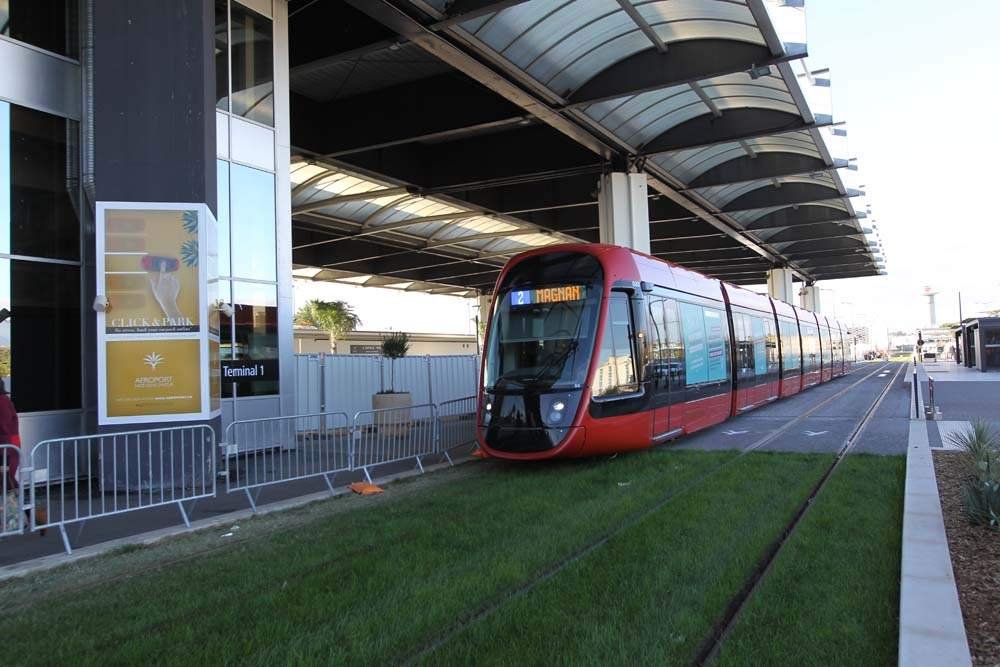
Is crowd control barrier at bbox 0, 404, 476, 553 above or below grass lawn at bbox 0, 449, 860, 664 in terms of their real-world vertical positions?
above

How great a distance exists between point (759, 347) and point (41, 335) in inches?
598

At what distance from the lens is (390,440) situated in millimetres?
11805

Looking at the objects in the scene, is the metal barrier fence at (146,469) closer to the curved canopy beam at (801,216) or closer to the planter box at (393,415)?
the planter box at (393,415)

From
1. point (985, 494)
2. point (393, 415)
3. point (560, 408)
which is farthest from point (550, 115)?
point (985, 494)

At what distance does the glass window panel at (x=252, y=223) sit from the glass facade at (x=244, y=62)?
3.81 feet

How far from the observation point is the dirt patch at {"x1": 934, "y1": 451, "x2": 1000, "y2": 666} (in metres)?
4.26

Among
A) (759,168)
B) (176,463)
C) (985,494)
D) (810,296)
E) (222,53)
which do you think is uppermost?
(759,168)

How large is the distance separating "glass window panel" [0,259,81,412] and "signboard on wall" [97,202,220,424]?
6.63ft

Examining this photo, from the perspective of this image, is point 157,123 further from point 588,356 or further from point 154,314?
point 588,356

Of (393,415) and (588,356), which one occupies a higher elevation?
(588,356)

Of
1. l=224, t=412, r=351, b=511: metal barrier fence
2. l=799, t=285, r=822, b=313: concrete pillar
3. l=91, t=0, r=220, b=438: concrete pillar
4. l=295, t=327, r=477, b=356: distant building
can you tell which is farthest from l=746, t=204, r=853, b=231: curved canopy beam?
l=91, t=0, r=220, b=438: concrete pillar

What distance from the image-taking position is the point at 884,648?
4191 millimetres

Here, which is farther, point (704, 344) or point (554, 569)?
point (704, 344)

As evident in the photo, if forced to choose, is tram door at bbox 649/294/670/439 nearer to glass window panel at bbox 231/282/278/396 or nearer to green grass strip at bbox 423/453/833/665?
green grass strip at bbox 423/453/833/665
